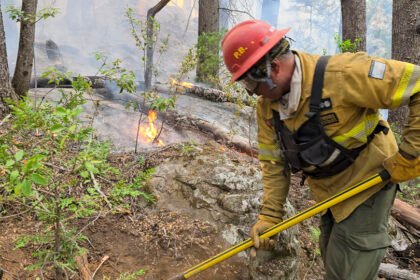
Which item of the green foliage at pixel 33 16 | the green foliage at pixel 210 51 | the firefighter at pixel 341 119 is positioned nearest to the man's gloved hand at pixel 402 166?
the firefighter at pixel 341 119

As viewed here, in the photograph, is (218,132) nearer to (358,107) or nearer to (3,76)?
(3,76)

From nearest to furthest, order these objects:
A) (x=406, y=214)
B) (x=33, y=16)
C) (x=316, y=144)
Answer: (x=316, y=144) < (x=406, y=214) < (x=33, y=16)

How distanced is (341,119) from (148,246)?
93.3 inches

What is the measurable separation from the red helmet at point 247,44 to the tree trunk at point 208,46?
23.9 ft

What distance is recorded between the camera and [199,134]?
23.3 ft

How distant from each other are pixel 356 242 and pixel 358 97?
1.02 m

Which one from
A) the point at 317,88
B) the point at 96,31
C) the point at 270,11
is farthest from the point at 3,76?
the point at 270,11

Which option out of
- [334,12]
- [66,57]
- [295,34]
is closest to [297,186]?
[66,57]

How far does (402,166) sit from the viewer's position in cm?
232

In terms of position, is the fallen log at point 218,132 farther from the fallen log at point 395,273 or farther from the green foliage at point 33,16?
the fallen log at point 395,273

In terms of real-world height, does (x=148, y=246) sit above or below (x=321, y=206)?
below

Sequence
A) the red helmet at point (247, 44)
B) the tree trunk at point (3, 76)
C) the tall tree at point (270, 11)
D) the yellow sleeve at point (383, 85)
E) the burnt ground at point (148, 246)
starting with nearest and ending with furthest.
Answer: the yellow sleeve at point (383, 85), the red helmet at point (247, 44), the burnt ground at point (148, 246), the tree trunk at point (3, 76), the tall tree at point (270, 11)

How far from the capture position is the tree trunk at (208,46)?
10217 millimetres

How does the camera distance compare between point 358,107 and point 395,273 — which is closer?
point 358,107
